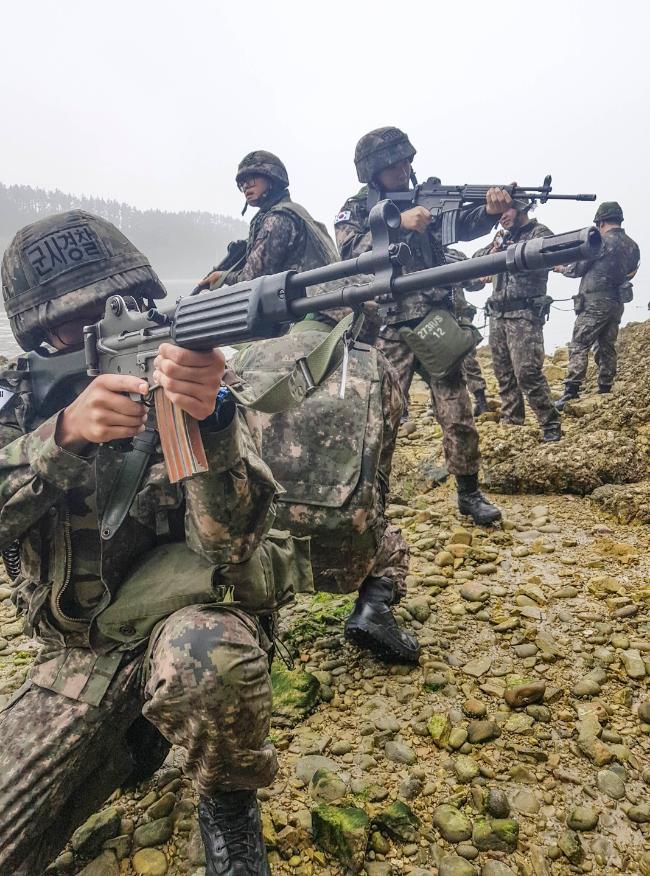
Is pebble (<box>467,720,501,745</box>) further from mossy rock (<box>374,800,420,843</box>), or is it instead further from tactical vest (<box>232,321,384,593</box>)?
tactical vest (<box>232,321,384,593</box>)

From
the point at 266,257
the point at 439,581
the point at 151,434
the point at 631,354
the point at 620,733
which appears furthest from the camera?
the point at 631,354

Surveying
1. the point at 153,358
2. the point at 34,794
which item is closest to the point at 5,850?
the point at 34,794

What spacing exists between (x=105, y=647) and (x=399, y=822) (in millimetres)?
1176

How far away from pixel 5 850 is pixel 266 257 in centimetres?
354

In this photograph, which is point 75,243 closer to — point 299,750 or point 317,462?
point 317,462

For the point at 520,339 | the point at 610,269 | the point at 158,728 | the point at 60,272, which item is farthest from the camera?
the point at 610,269

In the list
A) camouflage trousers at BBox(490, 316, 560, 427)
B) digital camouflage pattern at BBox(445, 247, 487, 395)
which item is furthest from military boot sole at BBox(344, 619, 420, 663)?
digital camouflage pattern at BBox(445, 247, 487, 395)

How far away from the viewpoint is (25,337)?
230 centimetres

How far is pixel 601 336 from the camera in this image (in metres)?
8.45

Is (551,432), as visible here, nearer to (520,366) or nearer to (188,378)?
(520,366)

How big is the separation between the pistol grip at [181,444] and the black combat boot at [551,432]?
5233 millimetres

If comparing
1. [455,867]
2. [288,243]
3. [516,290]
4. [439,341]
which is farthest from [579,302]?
[455,867]

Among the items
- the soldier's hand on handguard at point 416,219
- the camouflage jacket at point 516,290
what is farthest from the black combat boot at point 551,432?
the soldier's hand on handguard at point 416,219

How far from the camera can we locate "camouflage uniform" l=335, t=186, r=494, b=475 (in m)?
4.47
